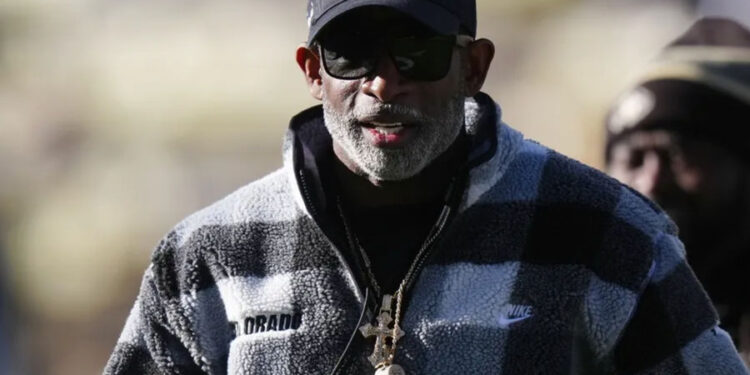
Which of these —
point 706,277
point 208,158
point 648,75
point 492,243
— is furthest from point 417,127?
point 208,158

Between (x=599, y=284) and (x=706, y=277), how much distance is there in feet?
7.92

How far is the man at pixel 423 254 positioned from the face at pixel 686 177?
2.26 m

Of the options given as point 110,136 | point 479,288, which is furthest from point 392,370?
point 110,136

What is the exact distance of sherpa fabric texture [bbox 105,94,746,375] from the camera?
295 cm

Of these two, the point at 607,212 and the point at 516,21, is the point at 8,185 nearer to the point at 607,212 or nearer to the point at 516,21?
the point at 516,21

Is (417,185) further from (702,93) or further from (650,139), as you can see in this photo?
(702,93)

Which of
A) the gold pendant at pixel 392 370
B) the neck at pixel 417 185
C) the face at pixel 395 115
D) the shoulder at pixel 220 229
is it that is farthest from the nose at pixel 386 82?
the gold pendant at pixel 392 370

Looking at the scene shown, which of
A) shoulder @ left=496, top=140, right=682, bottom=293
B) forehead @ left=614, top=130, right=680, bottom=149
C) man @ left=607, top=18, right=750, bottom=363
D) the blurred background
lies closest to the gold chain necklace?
shoulder @ left=496, top=140, right=682, bottom=293

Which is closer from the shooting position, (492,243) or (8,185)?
(492,243)

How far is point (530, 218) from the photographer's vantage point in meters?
3.05

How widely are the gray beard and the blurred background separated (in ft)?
10.7

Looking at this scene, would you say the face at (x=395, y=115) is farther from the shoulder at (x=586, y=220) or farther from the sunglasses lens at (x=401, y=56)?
the shoulder at (x=586, y=220)

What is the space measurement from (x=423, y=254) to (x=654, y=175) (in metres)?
2.48

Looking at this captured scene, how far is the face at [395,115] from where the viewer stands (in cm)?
297
